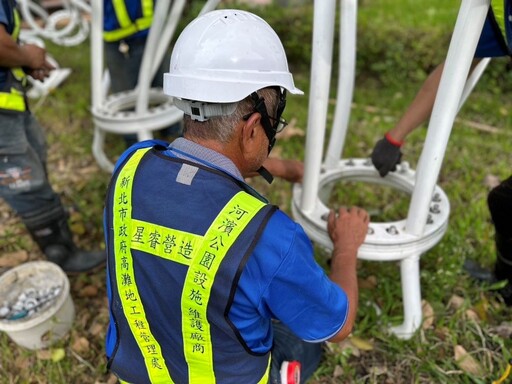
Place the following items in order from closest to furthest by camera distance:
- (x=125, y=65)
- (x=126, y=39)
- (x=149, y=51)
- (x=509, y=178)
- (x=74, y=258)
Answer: (x=509, y=178) → (x=149, y=51) → (x=74, y=258) → (x=126, y=39) → (x=125, y=65)

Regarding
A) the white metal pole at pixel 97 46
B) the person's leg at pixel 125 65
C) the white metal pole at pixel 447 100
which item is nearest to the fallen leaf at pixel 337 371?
the white metal pole at pixel 447 100

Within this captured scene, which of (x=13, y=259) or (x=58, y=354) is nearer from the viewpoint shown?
(x=58, y=354)

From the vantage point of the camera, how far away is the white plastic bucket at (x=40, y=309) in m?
2.11

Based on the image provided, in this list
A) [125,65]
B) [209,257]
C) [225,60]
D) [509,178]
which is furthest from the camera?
[125,65]

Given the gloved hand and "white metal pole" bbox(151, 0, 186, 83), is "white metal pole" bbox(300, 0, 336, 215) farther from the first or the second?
"white metal pole" bbox(151, 0, 186, 83)

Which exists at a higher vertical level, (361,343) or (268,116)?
(268,116)

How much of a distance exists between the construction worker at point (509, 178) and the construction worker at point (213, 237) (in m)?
0.89

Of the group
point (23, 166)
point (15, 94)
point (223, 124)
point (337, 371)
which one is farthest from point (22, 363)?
point (223, 124)

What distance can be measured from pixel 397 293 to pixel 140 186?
1.65 m

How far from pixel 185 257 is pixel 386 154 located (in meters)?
1.28

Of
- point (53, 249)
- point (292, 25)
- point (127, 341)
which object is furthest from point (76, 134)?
point (127, 341)

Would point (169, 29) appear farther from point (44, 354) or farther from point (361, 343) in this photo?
A: point (361, 343)

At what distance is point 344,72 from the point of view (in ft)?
6.39

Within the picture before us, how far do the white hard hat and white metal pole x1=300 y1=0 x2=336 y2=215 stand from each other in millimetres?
349
